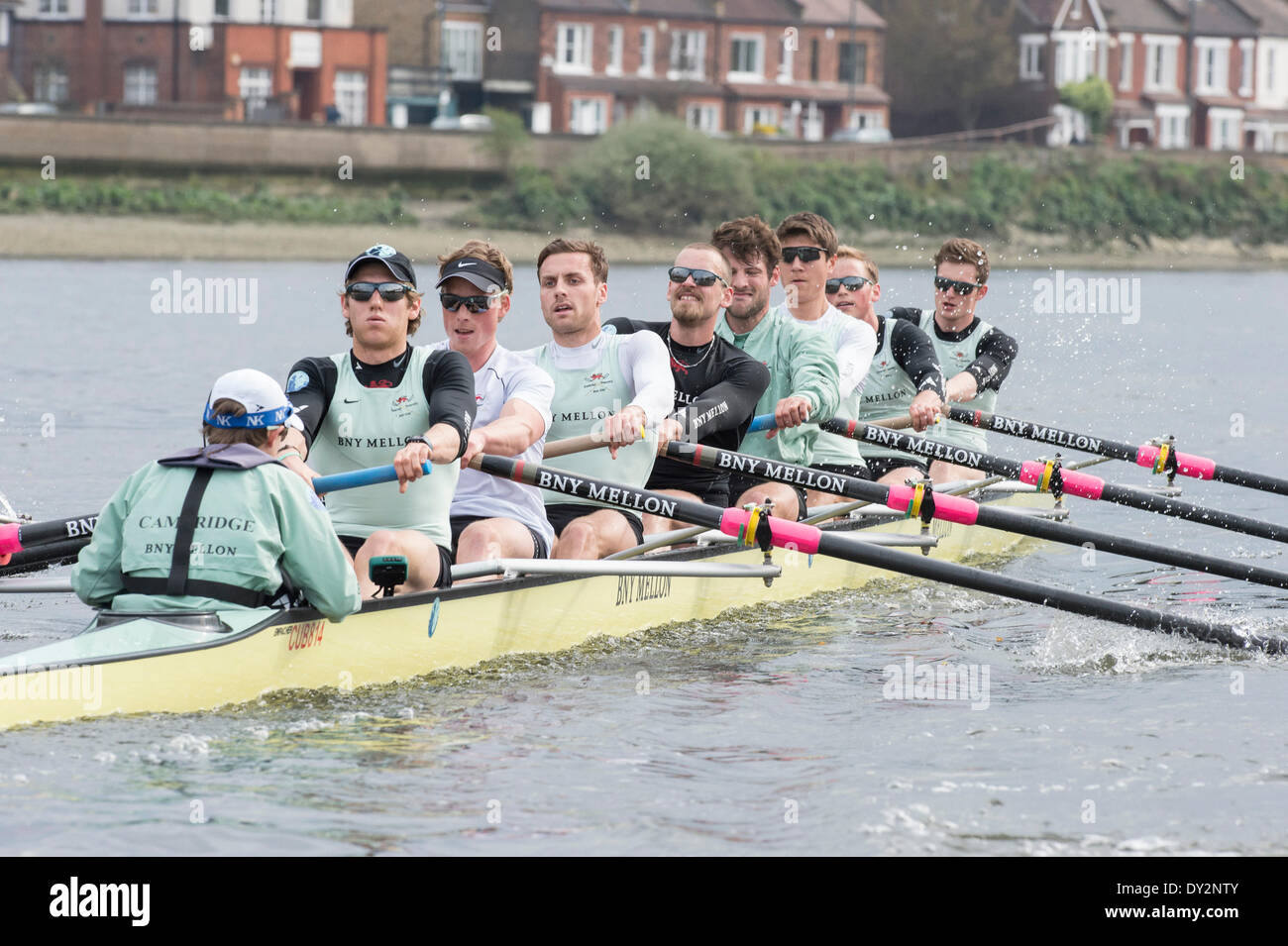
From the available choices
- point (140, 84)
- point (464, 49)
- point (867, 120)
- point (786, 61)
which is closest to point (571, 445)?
point (140, 84)

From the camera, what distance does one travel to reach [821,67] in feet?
212

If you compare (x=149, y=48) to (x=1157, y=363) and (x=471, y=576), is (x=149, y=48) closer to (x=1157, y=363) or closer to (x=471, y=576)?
(x=1157, y=363)

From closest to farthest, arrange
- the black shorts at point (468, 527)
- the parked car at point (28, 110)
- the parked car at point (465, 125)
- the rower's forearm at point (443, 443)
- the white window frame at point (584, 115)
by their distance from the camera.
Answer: the rower's forearm at point (443, 443) < the black shorts at point (468, 527) < the parked car at point (28, 110) < the parked car at point (465, 125) < the white window frame at point (584, 115)

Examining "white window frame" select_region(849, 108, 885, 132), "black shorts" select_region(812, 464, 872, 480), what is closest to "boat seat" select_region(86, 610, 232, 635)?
"black shorts" select_region(812, 464, 872, 480)

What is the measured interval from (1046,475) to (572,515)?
297 centimetres

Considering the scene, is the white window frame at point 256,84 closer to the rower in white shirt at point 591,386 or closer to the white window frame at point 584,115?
the white window frame at point 584,115

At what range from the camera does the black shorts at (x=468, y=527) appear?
764 cm

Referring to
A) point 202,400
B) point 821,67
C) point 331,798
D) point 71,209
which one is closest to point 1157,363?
point 202,400

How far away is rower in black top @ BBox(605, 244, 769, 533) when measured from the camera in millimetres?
8430

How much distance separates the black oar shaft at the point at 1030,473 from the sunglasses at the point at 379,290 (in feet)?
11.2

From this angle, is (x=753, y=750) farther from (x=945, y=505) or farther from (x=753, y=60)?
(x=753, y=60)

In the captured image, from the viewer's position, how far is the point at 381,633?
6781 millimetres

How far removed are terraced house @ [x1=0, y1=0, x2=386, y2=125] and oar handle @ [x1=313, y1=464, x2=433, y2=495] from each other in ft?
152
